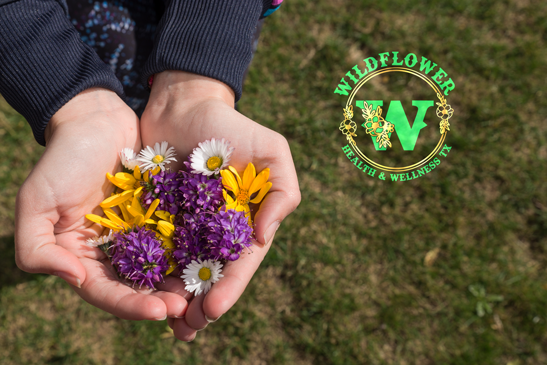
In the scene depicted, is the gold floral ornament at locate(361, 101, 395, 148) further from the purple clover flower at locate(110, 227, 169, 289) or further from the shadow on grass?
the shadow on grass

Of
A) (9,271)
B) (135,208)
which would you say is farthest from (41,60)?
(9,271)

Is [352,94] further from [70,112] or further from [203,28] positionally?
[70,112]

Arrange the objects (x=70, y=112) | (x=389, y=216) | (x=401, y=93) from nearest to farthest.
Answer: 1. (x=70, y=112)
2. (x=389, y=216)
3. (x=401, y=93)

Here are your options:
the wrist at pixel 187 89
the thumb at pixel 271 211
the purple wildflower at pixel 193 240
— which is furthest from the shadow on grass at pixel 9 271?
the thumb at pixel 271 211

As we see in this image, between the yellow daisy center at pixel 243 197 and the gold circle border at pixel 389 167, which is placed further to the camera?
the gold circle border at pixel 389 167

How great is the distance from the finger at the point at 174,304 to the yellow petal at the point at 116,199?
0.55 metres

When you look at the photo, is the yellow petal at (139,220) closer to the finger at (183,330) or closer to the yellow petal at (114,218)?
the yellow petal at (114,218)

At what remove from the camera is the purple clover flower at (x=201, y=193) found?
1890mm

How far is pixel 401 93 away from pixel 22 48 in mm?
3013

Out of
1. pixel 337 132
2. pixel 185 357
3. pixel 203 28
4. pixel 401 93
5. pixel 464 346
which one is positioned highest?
pixel 203 28

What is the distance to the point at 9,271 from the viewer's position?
3.21 meters

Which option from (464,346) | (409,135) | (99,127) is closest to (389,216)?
(409,135)

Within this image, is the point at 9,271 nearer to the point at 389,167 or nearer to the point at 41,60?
the point at 41,60

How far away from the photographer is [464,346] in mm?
3025
